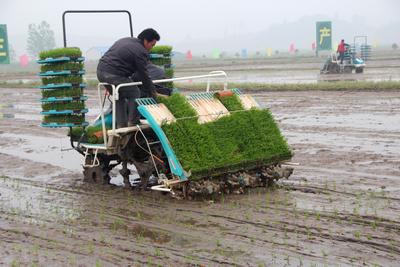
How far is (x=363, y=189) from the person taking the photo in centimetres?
821

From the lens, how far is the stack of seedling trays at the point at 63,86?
9.40m

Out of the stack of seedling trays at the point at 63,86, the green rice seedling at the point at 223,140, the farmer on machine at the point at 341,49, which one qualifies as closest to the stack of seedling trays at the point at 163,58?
the stack of seedling trays at the point at 63,86

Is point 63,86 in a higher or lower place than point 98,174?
higher

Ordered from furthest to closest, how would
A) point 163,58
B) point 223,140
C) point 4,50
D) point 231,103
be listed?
1. point 4,50
2. point 163,58
3. point 231,103
4. point 223,140

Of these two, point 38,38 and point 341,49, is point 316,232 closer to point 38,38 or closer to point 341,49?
point 341,49

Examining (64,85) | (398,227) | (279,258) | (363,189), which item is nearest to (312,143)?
(363,189)

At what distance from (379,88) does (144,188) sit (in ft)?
46.4

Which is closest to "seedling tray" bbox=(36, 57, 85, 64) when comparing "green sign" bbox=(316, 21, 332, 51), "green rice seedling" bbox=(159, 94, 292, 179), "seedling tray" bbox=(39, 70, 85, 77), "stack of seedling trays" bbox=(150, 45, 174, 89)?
"seedling tray" bbox=(39, 70, 85, 77)

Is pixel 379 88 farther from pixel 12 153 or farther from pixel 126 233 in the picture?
pixel 126 233

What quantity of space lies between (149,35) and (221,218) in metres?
2.67

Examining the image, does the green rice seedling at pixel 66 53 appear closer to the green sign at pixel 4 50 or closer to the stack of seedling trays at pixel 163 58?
the stack of seedling trays at pixel 163 58

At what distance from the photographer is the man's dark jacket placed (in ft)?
27.5

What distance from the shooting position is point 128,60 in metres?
8.52

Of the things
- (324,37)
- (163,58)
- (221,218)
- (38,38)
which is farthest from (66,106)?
(38,38)
